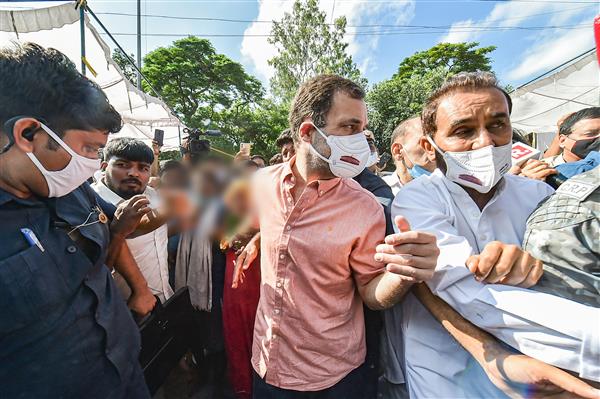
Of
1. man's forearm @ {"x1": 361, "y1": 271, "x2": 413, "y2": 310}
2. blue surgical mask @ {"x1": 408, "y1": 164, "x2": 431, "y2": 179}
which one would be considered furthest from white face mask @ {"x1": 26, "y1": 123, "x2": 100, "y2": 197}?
blue surgical mask @ {"x1": 408, "y1": 164, "x2": 431, "y2": 179}

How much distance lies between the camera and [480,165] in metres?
1.17

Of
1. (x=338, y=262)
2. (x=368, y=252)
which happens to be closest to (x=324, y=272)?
(x=338, y=262)

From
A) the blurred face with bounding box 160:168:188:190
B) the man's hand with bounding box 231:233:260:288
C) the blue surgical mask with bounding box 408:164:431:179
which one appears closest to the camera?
the man's hand with bounding box 231:233:260:288

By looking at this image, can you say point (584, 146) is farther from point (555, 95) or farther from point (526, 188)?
point (555, 95)

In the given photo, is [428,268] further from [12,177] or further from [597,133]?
[597,133]

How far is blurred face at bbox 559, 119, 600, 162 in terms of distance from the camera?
234 centimetres

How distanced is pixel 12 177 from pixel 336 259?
1276mm

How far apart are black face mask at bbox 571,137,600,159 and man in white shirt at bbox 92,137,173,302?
337 cm

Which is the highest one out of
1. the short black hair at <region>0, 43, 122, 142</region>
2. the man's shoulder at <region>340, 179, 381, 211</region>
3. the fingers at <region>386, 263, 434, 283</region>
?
the short black hair at <region>0, 43, 122, 142</region>

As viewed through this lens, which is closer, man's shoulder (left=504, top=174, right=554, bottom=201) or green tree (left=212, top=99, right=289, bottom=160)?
man's shoulder (left=504, top=174, right=554, bottom=201)

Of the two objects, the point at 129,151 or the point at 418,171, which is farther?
the point at 129,151

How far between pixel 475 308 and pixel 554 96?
1305 centimetres

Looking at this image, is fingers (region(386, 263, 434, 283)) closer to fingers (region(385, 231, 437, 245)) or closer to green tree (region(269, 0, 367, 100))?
fingers (region(385, 231, 437, 245))

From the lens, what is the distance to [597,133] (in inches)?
92.0
